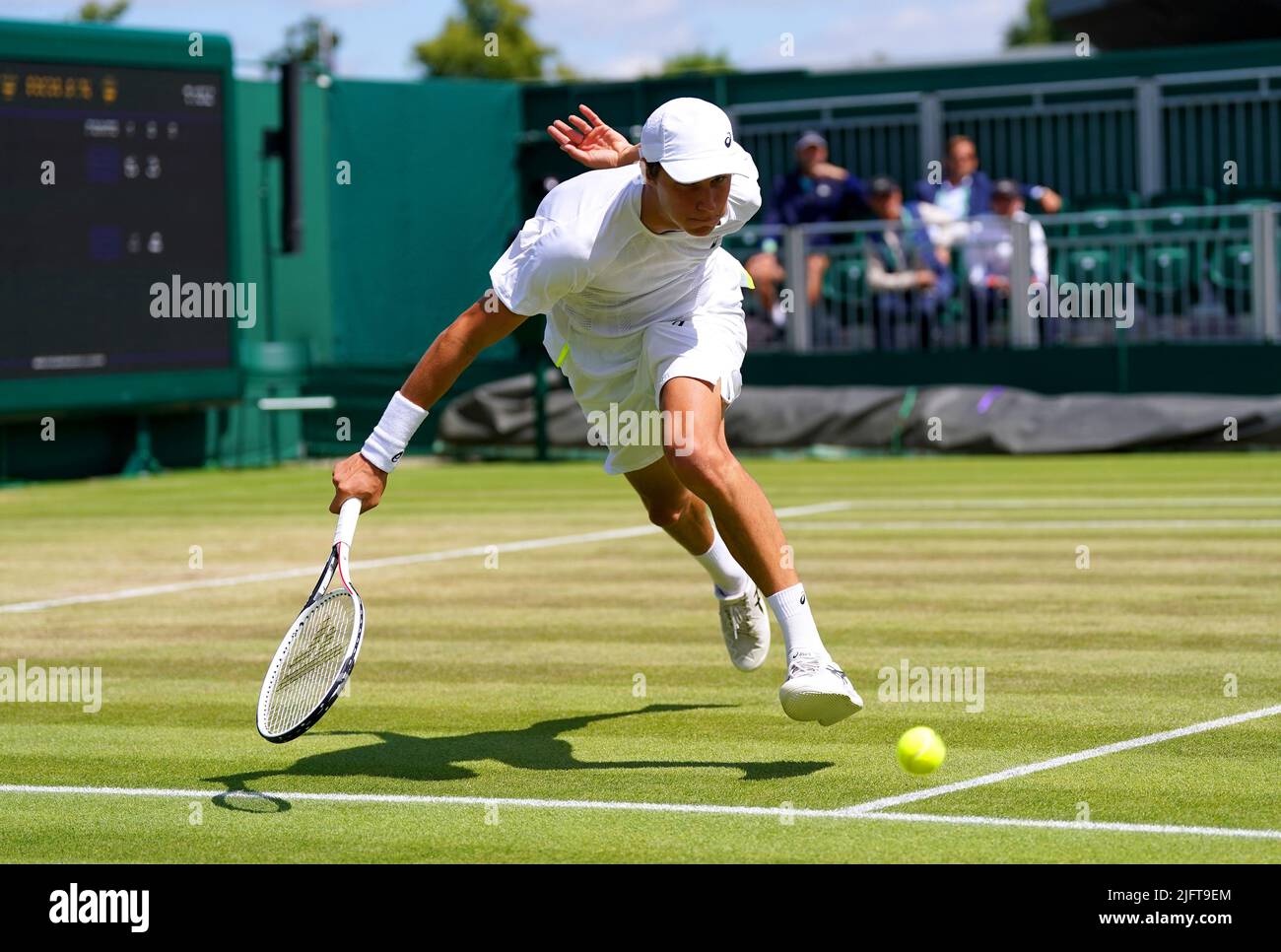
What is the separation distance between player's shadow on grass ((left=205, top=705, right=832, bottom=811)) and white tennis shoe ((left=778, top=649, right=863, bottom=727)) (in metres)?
0.19

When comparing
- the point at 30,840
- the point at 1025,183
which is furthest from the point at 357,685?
the point at 1025,183

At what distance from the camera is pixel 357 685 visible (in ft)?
27.9

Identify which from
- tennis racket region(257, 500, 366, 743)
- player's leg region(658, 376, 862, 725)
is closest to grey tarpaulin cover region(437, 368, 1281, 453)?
player's leg region(658, 376, 862, 725)

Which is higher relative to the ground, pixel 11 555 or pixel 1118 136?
pixel 1118 136

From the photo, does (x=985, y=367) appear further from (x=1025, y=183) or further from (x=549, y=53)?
(x=549, y=53)

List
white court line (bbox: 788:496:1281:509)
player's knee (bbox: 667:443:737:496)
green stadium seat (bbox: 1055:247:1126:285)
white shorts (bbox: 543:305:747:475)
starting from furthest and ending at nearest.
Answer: green stadium seat (bbox: 1055:247:1126:285)
white court line (bbox: 788:496:1281:509)
white shorts (bbox: 543:305:747:475)
player's knee (bbox: 667:443:737:496)

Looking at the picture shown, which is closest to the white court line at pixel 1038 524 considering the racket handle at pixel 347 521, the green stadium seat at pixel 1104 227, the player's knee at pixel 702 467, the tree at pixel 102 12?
the player's knee at pixel 702 467

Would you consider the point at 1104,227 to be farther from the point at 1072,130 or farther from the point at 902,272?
the point at 1072,130

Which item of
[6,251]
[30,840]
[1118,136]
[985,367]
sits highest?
[1118,136]

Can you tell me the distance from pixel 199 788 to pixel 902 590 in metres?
5.23

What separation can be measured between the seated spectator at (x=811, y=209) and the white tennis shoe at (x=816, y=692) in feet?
52.2

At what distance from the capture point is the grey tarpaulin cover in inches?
770

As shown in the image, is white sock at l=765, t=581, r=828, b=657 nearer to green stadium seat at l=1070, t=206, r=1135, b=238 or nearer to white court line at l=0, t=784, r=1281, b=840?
white court line at l=0, t=784, r=1281, b=840

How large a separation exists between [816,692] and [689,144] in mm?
1812
